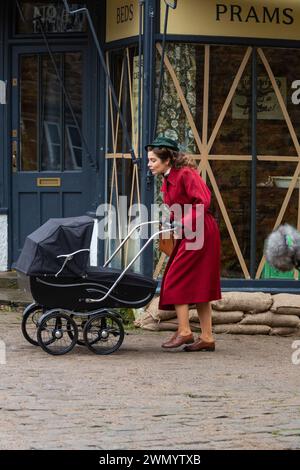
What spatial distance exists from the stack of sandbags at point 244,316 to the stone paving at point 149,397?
0.39m

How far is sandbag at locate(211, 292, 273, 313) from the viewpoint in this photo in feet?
37.7

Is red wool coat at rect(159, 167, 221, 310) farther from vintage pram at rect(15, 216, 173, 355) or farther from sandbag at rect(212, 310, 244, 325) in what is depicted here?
sandbag at rect(212, 310, 244, 325)

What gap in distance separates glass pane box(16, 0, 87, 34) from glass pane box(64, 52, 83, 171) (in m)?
0.33

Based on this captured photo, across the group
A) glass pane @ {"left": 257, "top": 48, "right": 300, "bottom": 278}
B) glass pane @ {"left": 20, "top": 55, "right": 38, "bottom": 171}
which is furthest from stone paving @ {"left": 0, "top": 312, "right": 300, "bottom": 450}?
glass pane @ {"left": 20, "top": 55, "right": 38, "bottom": 171}

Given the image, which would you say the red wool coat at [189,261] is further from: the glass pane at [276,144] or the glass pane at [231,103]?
the glass pane at [276,144]

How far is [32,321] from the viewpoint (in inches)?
436

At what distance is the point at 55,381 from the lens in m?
8.86

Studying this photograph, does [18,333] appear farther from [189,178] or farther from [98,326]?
[189,178]

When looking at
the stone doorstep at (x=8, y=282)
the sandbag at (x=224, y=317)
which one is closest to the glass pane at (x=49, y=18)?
the stone doorstep at (x=8, y=282)

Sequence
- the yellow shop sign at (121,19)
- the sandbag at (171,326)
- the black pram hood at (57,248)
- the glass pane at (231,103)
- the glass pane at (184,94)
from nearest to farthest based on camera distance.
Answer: the black pram hood at (57,248)
the sandbag at (171,326)
the glass pane at (184,94)
the glass pane at (231,103)
the yellow shop sign at (121,19)

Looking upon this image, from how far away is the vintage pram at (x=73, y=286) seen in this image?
9836 mm

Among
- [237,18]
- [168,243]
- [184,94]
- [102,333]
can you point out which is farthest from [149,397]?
[237,18]

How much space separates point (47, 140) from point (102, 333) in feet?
13.7
